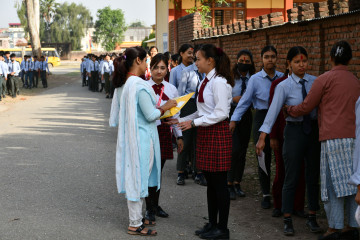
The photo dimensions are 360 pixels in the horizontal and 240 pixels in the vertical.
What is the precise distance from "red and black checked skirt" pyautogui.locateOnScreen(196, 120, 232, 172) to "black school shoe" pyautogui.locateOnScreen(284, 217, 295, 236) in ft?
2.76

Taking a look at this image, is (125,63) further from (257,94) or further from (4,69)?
(4,69)

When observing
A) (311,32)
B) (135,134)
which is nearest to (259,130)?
(135,134)

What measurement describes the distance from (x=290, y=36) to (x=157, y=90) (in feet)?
17.3

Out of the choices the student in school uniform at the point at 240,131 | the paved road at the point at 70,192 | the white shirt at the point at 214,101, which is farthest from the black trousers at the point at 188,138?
the white shirt at the point at 214,101

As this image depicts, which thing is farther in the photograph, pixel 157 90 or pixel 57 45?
pixel 57 45

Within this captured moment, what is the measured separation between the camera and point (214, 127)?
5.36m

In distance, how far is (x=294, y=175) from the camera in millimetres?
5656

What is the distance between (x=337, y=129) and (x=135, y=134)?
187cm

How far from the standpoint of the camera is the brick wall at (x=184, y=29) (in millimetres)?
20453

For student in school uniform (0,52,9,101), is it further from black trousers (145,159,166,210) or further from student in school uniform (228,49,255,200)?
black trousers (145,159,166,210)

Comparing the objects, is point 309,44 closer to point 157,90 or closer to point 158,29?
point 157,90

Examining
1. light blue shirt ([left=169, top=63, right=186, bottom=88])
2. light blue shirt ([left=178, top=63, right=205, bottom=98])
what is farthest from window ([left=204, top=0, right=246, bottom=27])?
light blue shirt ([left=178, top=63, right=205, bottom=98])

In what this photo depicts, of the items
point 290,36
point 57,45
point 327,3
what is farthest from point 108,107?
point 57,45

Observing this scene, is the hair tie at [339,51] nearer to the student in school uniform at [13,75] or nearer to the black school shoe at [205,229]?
the black school shoe at [205,229]
